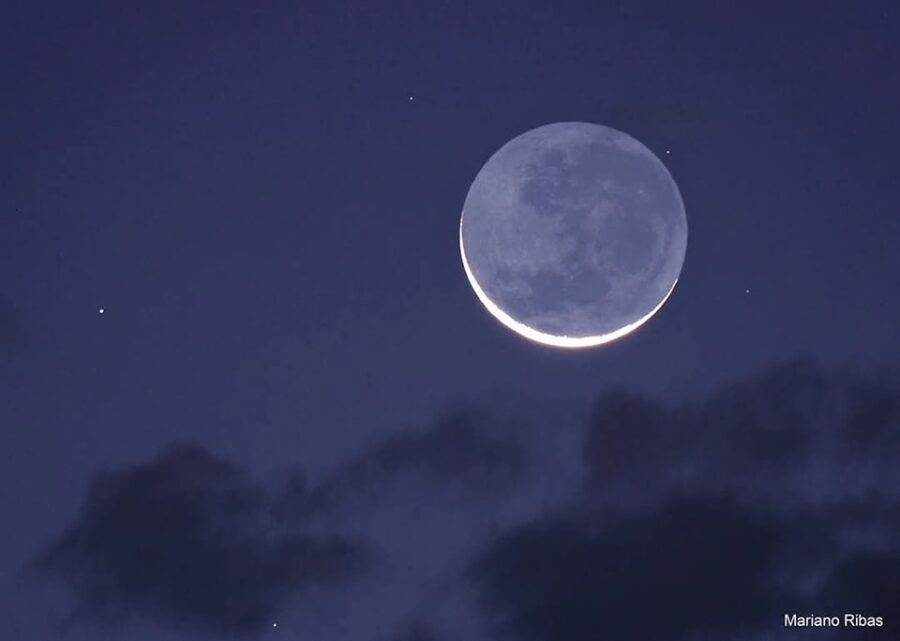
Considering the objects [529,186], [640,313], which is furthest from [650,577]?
[529,186]

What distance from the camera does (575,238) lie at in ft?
155

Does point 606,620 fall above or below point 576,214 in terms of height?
below

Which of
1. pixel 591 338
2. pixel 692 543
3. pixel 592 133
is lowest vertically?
pixel 591 338

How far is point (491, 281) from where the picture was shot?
47.8 meters

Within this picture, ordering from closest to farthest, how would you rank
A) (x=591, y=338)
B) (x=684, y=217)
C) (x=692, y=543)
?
(x=591, y=338) < (x=684, y=217) < (x=692, y=543)

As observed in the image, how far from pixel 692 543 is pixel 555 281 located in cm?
2647

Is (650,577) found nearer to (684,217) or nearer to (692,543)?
(692,543)

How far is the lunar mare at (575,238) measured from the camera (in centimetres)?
4694

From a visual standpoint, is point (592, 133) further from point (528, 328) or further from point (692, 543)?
point (692, 543)

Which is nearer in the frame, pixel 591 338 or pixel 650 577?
pixel 591 338

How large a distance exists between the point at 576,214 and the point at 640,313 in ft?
17.5

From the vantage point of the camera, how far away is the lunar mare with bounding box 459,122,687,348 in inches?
1848

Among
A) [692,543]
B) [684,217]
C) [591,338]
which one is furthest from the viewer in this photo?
[692,543]

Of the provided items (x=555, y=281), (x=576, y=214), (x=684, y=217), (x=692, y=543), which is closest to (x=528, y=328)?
(x=555, y=281)
